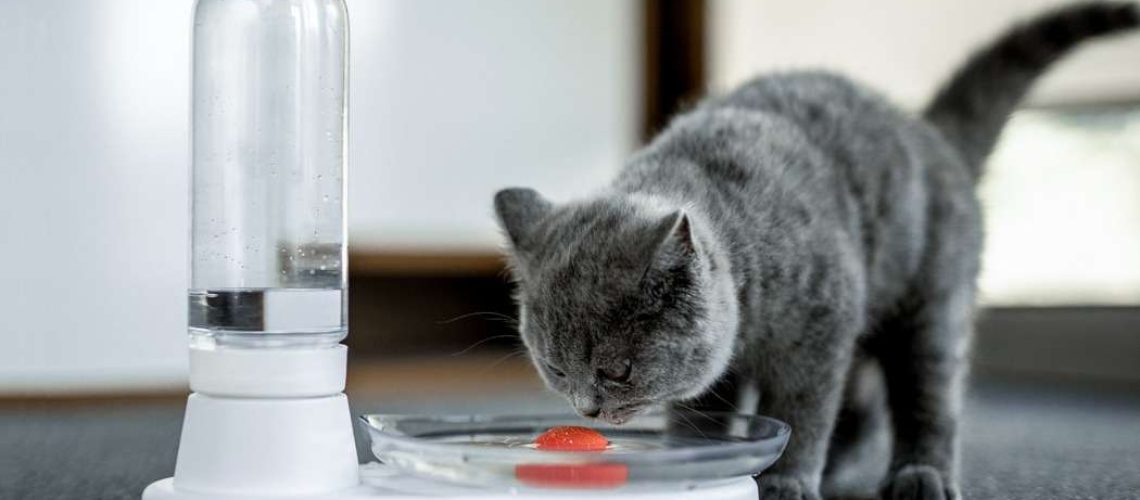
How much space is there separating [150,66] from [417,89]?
29.4 inches

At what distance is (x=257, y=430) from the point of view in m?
1.08

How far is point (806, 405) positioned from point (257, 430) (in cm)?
59

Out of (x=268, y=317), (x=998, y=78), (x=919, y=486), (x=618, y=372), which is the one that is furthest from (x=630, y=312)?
(x=998, y=78)

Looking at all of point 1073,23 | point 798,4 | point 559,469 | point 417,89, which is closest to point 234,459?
point 559,469

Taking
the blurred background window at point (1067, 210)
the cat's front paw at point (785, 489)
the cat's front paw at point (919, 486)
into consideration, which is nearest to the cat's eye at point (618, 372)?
the cat's front paw at point (785, 489)

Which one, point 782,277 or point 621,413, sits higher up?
point 782,277

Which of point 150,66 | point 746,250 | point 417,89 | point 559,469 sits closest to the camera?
point 559,469

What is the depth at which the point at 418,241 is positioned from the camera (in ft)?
10.9

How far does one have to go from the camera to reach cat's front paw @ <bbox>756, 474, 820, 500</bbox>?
1.33 meters

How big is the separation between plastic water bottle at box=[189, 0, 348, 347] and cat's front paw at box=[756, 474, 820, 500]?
487 millimetres

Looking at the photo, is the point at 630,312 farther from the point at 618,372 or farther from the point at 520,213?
the point at 520,213

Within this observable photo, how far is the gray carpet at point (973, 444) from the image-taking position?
4.88 ft

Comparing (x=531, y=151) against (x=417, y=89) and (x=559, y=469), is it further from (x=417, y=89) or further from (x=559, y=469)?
(x=559, y=469)

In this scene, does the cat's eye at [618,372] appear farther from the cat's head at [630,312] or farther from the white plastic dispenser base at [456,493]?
the white plastic dispenser base at [456,493]
